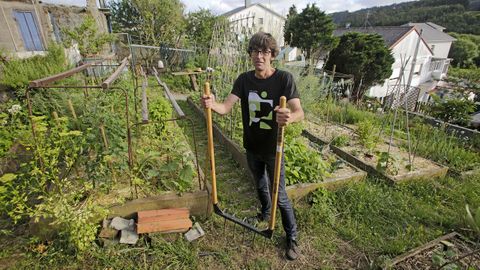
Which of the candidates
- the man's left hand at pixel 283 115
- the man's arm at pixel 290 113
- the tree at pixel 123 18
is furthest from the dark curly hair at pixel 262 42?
the tree at pixel 123 18

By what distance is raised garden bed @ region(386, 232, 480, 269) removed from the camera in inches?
77.3

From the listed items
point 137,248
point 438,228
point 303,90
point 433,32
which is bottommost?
point 438,228

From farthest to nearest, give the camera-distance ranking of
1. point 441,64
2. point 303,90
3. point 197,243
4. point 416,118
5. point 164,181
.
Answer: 1. point 441,64
2. point 416,118
3. point 303,90
4. point 164,181
5. point 197,243

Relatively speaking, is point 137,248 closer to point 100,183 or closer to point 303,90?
point 100,183

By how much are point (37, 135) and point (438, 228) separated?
4123mm

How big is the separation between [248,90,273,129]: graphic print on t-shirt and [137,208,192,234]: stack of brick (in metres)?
1.22

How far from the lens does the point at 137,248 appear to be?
2156mm

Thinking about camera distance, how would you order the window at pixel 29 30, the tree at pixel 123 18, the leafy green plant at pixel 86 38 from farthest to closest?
the tree at pixel 123 18
the leafy green plant at pixel 86 38
the window at pixel 29 30

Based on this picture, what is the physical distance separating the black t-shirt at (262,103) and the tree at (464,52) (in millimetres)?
43036

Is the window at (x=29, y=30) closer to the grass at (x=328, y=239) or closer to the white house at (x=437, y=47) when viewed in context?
the grass at (x=328, y=239)

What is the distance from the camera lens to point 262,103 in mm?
1991

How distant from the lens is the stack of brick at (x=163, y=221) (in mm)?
2213

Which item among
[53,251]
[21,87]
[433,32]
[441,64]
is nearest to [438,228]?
[53,251]

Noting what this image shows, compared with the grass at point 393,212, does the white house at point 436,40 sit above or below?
above
